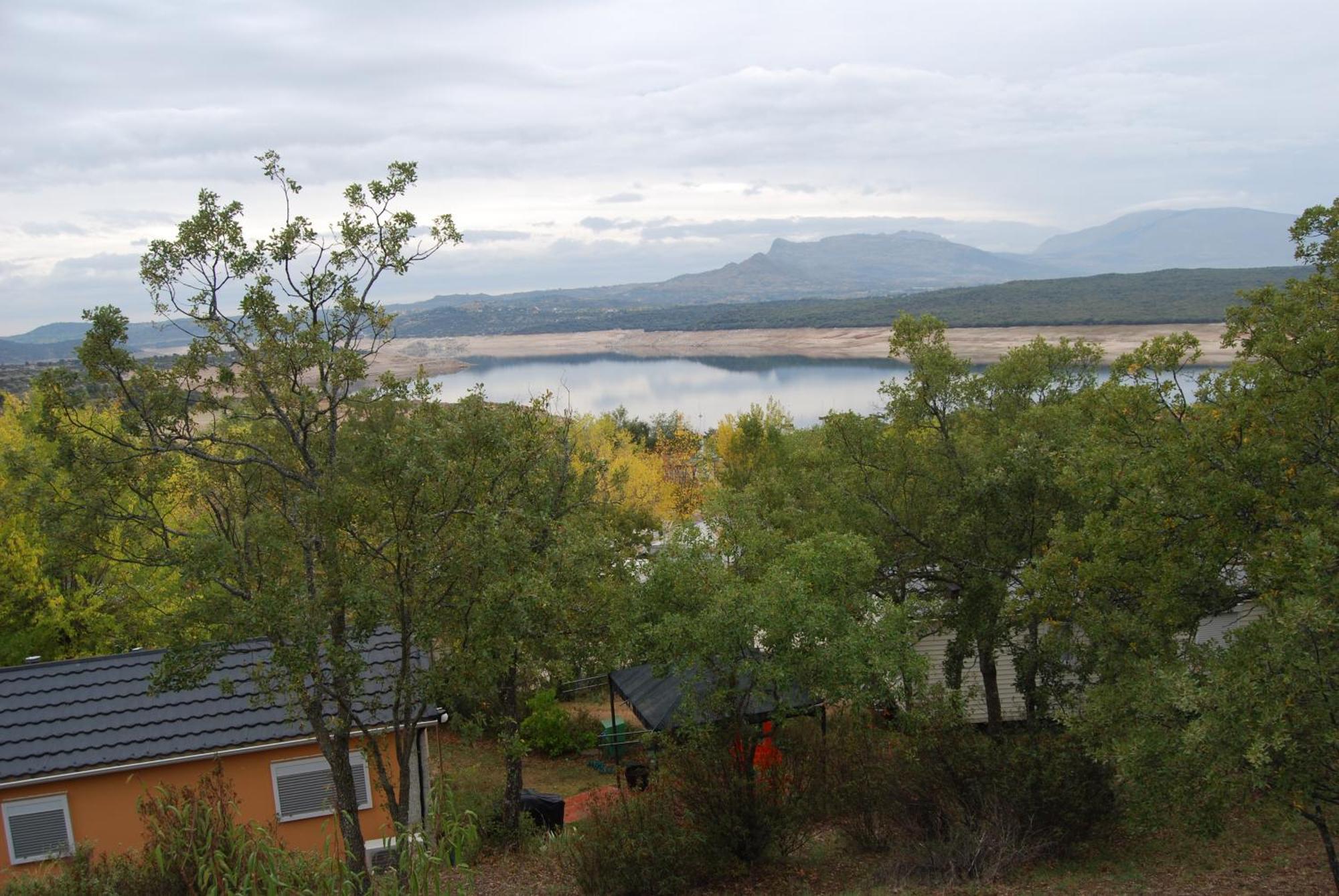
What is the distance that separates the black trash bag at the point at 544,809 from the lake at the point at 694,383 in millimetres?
53481

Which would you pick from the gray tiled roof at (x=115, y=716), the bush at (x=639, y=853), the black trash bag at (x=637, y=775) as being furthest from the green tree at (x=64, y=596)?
the bush at (x=639, y=853)

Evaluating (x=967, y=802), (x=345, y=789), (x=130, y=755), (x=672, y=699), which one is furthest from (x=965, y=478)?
(x=130, y=755)

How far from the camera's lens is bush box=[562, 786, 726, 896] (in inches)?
350

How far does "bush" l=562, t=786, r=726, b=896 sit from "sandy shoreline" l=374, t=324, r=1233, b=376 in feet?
238

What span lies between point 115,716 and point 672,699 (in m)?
7.70

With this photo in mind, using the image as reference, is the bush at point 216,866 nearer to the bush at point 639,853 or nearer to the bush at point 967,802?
the bush at point 639,853

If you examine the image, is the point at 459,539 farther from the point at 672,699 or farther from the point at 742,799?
the point at 672,699

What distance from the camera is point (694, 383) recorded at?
115 meters

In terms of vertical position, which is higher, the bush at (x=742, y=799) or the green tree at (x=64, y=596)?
the green tree at (x=64, y=596)

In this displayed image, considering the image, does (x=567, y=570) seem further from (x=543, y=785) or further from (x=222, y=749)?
(x=543, y=785)

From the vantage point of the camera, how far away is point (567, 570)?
8781 millimetres

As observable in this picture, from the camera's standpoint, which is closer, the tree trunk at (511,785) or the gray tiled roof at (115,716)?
the gray tiled roof at (115,716)

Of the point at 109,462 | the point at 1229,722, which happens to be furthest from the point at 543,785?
the point at 1229,722

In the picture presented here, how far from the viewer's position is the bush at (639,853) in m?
8.89
